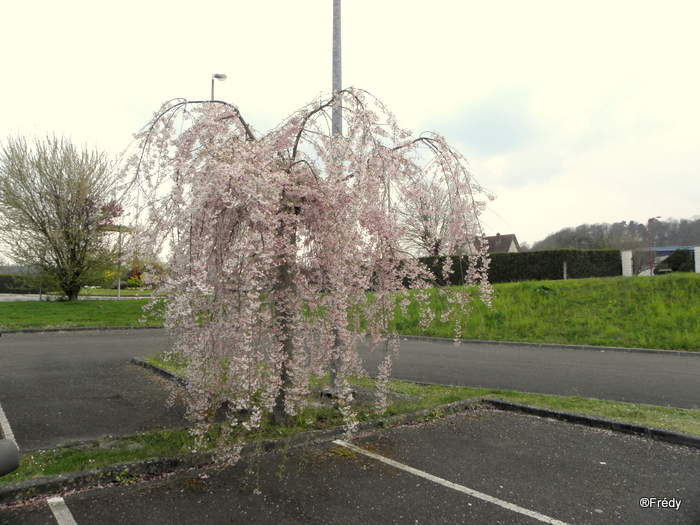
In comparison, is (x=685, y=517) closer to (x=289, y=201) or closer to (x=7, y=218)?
(x=289, y=201)

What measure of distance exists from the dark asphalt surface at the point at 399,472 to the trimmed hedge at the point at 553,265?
552 inches

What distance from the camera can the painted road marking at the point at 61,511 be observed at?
342 centimetres

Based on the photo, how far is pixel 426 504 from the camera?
3.71 m

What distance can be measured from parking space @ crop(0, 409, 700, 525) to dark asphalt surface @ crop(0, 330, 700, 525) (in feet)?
0.04

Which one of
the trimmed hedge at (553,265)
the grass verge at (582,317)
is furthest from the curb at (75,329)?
the trimmed hedge at (553,265)

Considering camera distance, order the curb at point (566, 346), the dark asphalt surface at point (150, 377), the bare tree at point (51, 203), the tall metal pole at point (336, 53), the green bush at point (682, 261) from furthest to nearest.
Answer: the green bush at point (682, 261)
the bare tree at point (51, 203)
the curb at point (566, 346)
the tall metal pole at point (336, 53)
the dark asphalt surface at point (150, 377)

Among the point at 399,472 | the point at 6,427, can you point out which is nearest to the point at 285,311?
the point at 399,472

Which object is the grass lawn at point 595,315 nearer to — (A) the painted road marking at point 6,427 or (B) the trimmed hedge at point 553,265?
(B) the trimmed hedge at point 553,265

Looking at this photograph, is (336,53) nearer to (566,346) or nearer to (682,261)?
(566,346)

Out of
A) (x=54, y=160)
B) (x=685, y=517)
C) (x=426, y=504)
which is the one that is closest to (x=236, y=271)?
(x=426, y=504)

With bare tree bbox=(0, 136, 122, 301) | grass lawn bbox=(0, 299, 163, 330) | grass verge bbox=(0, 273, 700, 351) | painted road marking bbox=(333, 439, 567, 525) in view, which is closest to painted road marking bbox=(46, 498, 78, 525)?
painted road marking bbox=(333, 439, 567, 525)

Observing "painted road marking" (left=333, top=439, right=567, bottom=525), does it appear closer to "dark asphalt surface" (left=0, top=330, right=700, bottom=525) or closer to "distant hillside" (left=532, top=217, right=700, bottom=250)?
"dark asphalt surface" (left=0, top=330, right=700, bottom=525)

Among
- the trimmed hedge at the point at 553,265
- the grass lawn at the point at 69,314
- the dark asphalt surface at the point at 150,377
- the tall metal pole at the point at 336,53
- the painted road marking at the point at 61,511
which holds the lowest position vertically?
the painted road marking at the point at 61,511

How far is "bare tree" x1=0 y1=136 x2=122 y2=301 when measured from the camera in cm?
2017
